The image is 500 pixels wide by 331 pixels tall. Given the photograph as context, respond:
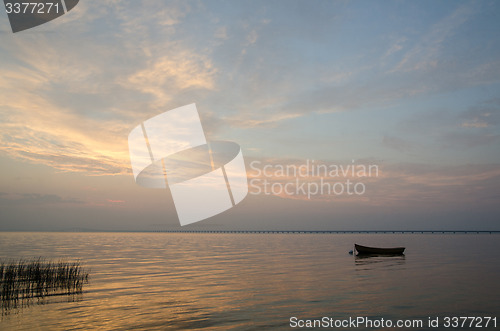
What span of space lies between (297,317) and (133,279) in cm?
2296

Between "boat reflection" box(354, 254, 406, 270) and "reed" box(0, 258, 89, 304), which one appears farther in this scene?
"boat reflection" box(354, 254, 406, 270)

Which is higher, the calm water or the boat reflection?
the calm water

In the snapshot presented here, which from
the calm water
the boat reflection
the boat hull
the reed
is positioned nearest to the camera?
the calm water

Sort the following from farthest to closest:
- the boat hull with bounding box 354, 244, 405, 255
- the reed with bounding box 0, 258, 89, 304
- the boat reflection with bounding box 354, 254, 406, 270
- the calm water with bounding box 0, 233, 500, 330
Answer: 1. the boat hull with bounding box 354, 244, 405, 255
2. the boat reflection with bounding box 354, 254, 406, 270
3. the reed with bounding box 0, 258, 89, 304
4. the calm water with bounding box 0, 233, 500, 330

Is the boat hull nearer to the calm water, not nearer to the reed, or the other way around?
Answer: the calm water

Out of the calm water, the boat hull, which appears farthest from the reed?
the boat hull

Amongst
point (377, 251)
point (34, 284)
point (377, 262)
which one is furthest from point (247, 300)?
point (377, 251)

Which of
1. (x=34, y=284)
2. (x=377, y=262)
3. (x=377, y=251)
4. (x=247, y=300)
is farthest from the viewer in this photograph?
(x=377, y=251)

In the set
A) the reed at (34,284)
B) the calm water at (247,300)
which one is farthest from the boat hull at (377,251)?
the reed at (34,284)

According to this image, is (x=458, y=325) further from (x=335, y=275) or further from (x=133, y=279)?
(x=133, y=279)

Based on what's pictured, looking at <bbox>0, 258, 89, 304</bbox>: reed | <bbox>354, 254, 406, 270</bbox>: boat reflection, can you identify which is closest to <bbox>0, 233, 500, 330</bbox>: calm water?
<bbox>0, 258, 89, 304</bbox>: reed

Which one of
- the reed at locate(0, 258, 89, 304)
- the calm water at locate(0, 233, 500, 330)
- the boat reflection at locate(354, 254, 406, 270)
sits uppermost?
the reed at locate(0, 258, 89, 304)

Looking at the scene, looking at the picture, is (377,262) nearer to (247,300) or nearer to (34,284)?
(247,300)

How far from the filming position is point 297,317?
22172 mm
